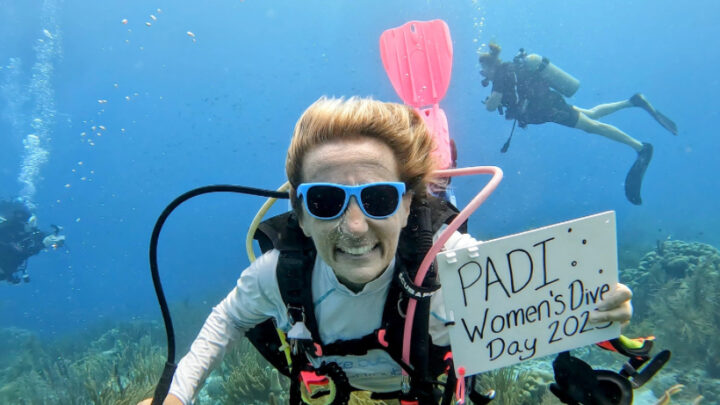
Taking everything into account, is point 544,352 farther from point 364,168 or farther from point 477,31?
point 477,31

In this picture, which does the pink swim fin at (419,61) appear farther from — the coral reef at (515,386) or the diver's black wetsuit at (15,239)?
the diver's black wetsuit at (15,239)

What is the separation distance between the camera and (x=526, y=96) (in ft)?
34.3

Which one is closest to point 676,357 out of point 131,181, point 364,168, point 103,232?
point 364,168

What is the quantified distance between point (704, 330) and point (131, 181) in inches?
3850

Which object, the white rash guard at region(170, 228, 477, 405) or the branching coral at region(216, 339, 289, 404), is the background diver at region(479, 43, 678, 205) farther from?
the white rash guard at region(170, 228, 477, 405)

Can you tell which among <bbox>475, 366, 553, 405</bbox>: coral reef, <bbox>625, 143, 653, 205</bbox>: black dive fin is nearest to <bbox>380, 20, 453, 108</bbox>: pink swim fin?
<bbox>475, 366, 553, 405</bbox>: coral reef

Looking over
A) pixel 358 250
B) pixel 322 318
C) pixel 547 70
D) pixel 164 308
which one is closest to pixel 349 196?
pixel 358 250

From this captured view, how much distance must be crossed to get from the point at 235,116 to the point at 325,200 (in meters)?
77.5

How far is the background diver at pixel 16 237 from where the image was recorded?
1257cm

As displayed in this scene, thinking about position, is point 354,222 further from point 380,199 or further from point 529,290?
point 529,290

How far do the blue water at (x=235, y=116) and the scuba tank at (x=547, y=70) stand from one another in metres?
21.4

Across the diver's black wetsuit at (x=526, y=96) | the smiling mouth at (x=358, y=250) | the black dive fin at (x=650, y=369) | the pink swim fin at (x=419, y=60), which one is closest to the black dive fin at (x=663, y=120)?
the diver's black wetsuit at (x=526, y=96)

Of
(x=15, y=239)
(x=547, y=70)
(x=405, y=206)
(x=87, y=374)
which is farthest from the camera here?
(x=15, y=239)

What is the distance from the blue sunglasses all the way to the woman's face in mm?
28
